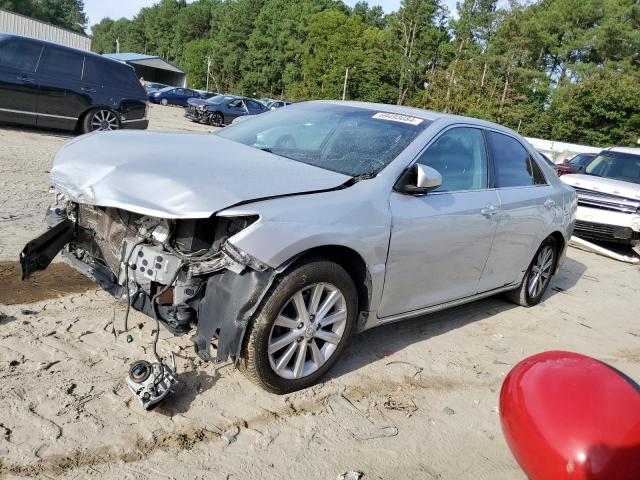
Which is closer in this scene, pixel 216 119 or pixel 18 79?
pixel 18 79

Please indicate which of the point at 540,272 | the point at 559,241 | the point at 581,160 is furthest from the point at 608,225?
the point at 581,160

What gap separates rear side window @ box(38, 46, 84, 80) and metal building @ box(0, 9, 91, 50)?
72.8 feet

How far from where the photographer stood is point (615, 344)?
5.02 m

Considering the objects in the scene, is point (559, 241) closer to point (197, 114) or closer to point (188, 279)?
point (188, 279)

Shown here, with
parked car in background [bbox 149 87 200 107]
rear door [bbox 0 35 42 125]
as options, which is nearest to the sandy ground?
rear door [bbox 0 35 42 125]

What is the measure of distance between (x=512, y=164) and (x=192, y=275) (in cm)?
308

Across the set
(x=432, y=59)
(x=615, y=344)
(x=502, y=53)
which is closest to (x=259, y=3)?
(x=432, y=59)

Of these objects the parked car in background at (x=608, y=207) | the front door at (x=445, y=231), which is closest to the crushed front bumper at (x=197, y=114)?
the parked car in background at (x=608, y=207)

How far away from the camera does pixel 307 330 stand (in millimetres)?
3180

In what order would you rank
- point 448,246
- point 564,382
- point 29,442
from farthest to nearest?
1. point 448,246
2. point 29,442
3. point 564,382

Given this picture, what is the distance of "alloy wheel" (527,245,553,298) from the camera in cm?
545

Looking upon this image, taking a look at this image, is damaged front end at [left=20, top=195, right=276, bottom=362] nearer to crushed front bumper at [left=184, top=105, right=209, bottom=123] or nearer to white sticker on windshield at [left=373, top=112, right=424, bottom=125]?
white sticker on windshield at [left=373, top=112, right=424, bottom=125]

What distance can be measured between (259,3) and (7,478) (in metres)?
92.4

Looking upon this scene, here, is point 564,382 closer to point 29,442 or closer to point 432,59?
point 29,442
